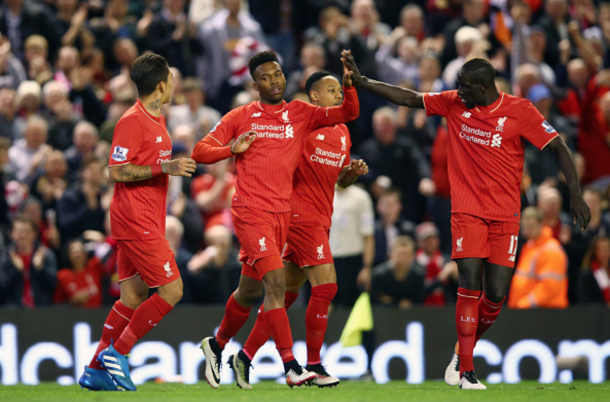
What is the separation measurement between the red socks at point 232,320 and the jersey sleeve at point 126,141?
1.67 meters

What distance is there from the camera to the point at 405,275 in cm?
1149

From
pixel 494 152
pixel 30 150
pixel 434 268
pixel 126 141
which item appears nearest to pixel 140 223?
pixel 126 141

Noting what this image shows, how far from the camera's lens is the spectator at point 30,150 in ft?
41.5

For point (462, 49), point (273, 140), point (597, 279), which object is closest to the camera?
point (273, 140)

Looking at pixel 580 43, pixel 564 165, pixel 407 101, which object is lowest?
pixel 564 165

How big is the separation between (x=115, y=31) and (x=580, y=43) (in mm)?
7329

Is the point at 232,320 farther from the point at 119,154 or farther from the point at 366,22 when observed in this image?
the point at 366,22

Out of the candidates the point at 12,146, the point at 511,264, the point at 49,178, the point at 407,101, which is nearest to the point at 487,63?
the point at 407,101

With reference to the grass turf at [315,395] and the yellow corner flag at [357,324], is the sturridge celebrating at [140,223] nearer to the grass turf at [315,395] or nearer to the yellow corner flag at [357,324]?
the grass turf at [315,395]

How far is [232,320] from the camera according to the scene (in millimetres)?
8367

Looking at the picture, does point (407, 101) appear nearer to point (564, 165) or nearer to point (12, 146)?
point (564, 165)

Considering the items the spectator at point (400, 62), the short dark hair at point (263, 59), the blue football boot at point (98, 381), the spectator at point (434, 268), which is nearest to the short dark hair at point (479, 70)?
the short dark hair at point (263, 59)

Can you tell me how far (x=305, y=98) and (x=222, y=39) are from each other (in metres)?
3.11

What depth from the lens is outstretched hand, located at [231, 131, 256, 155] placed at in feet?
25.6
